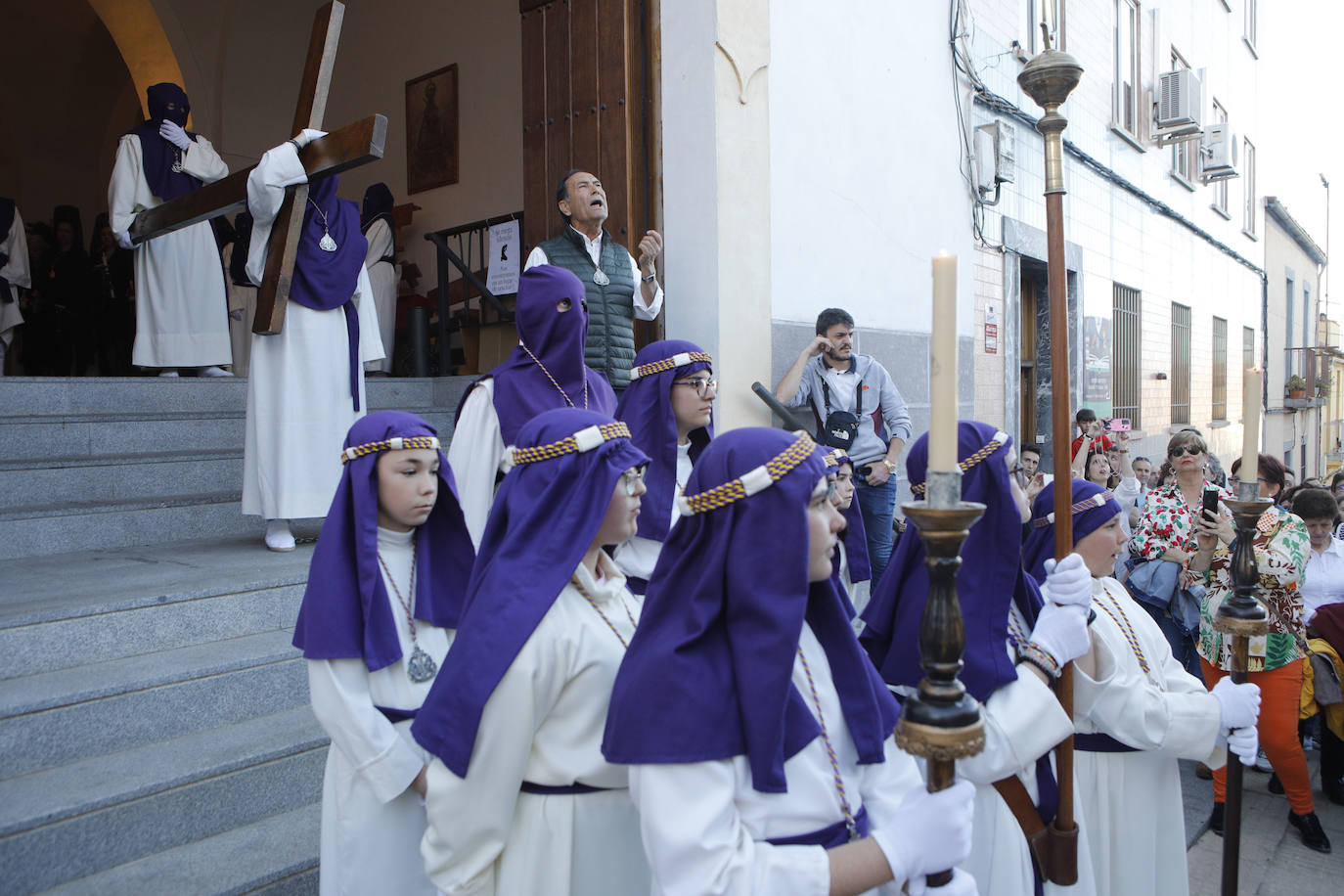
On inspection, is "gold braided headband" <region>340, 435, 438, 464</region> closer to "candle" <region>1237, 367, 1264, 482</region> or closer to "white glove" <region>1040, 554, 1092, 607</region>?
"white glove" <region>1040, 554, 1092, 607</region>

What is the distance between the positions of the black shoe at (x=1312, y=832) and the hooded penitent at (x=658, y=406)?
11.5 feet

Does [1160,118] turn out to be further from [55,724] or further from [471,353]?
[55,724]

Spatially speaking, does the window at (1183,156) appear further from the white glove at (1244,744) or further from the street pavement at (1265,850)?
the white glove at (1244,744)

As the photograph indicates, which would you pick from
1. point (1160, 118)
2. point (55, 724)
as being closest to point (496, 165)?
point (55, 724)

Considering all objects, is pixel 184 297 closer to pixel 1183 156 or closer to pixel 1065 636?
pixel 1065 636

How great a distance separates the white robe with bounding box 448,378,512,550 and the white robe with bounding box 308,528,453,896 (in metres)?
1.19

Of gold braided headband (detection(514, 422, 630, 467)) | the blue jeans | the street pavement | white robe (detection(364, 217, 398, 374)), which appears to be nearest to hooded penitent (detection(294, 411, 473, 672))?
gold braided headband (detection(514, 422, 630, 467))

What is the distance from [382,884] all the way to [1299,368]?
105 ft

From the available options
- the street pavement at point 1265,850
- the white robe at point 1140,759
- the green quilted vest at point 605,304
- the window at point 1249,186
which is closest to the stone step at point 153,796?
the green quilted vest at point 605,304

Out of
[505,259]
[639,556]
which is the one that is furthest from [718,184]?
[505,259]

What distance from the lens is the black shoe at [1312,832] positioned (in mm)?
4469

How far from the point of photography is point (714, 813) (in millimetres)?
1592

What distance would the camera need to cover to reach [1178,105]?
1336cm

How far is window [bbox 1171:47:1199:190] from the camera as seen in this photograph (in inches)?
594
